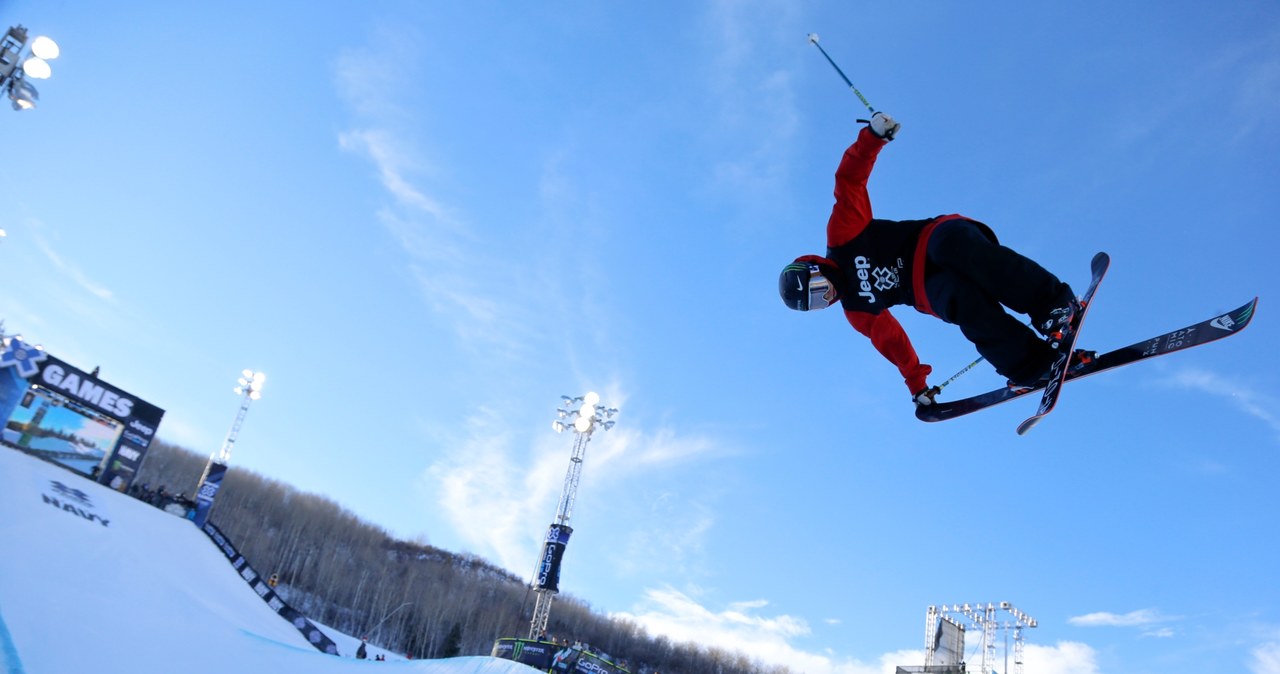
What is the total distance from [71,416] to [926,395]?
2405cm

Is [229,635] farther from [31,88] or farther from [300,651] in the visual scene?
[31,88]

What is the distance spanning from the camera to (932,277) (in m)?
4.65

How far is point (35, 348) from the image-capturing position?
20.5 m

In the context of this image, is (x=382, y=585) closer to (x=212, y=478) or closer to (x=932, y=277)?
(x=212, y=478)

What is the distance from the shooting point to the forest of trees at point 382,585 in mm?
47156

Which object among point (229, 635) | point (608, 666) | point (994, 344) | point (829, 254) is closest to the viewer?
point (994, 344)

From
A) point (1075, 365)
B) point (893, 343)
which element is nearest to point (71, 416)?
point (893, 343)

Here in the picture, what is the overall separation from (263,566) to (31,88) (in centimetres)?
4638

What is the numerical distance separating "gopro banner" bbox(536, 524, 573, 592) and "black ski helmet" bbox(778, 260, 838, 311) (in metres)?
15.9

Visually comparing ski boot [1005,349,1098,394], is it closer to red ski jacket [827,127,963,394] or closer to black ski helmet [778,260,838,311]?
red ski jacket [827,127,963,394]

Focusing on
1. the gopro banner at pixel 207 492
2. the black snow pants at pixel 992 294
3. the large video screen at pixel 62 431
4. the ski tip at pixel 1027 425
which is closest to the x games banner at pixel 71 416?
the large video screen at pixel 62 431

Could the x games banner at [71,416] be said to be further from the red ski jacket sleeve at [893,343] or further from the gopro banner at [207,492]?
the red ski jacket sleeve at [893,343]

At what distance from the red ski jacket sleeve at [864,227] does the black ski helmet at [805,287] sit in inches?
9.5

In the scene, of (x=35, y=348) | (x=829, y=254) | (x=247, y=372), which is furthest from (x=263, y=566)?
(x=829, y=254)
